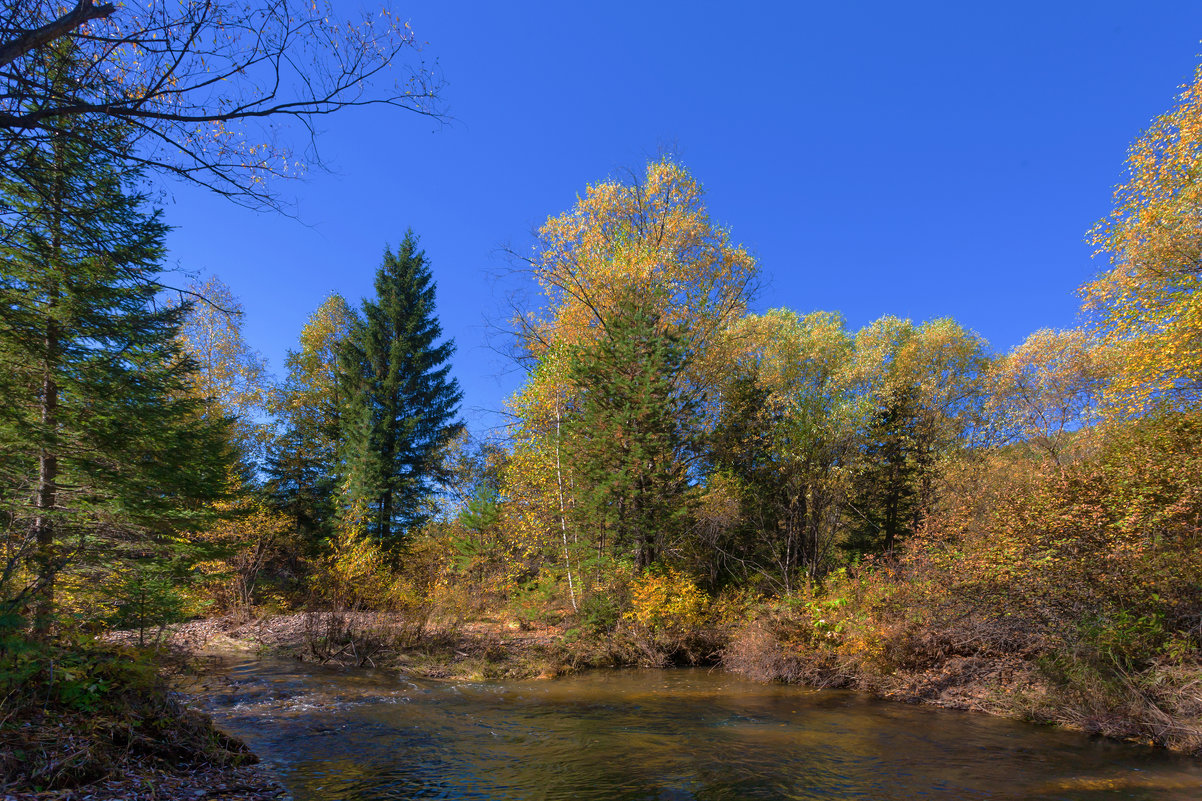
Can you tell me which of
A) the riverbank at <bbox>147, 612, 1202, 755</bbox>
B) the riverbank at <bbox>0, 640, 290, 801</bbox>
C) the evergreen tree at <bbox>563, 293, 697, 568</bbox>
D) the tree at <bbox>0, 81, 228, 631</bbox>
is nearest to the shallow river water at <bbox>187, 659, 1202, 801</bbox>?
the riverbank at <bbox>147, 612, 1202, 755</bbox>

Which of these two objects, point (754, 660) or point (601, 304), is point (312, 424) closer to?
point (601, 304)

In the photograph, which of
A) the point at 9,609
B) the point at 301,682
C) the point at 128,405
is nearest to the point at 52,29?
the point at 9,609

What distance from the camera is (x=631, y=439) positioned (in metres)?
18.1

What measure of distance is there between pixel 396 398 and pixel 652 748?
2300cm

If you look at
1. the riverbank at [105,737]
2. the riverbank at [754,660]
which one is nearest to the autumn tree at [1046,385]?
the riverbank at [754,660]

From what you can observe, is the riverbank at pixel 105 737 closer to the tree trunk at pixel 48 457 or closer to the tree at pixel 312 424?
the tree trunk at pixel 48 457

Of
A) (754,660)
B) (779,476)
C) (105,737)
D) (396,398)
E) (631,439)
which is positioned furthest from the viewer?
(396,398)

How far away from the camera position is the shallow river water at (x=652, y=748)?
722 centimetres

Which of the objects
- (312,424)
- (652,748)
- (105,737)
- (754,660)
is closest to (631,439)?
(754,660)

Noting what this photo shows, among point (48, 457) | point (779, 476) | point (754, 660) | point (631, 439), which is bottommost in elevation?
point (754, 660)

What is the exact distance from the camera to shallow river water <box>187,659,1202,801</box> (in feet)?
23.7

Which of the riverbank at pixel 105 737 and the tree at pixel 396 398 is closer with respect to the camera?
the riverbank at pixel 105 737

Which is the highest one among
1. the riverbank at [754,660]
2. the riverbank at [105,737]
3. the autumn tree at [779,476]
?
the autumn tree at [779,476]

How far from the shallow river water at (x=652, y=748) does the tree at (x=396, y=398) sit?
45.1 ft
